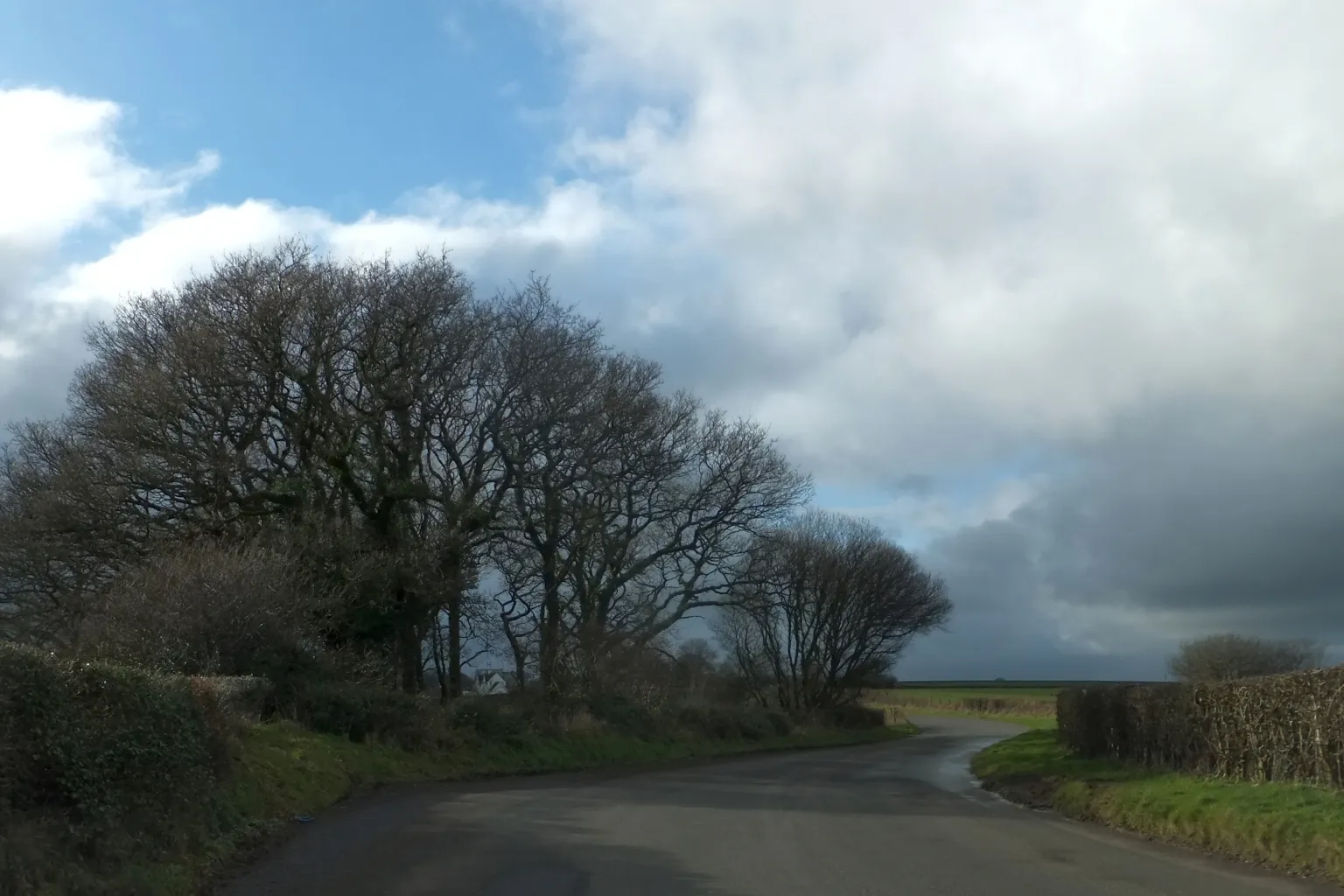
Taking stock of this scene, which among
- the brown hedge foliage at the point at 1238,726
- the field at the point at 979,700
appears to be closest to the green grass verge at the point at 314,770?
the brown hedge foliage at the point at 1238,726

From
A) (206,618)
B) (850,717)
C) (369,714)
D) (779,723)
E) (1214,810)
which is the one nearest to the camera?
(1214,810)

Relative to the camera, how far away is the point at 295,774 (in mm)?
18953

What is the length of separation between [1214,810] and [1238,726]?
9.26 ft

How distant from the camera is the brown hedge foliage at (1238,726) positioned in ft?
50.2

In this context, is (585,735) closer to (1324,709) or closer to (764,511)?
(764,511)

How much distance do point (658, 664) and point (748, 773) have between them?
1348 cm

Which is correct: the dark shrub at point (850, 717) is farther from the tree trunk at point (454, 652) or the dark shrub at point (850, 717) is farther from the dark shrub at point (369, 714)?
the dark shrub at point (369, 714)

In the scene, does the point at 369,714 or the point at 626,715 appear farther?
the point at 626,715

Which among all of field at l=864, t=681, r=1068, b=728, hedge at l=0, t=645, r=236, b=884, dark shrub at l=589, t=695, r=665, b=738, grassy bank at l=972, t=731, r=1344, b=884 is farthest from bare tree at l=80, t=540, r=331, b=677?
field at l=864, t=681, r=1068, b=728

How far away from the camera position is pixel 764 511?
45344 millimetres

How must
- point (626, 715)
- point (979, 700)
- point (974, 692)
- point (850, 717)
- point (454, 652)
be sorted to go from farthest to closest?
point (974, 692) → point (979, 700) → point (850, 717) → point (626, 715) → point (454, 652)

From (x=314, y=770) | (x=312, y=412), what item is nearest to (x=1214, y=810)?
(x=314, y=770)

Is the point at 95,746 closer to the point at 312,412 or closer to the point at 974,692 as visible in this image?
the point at 312,412

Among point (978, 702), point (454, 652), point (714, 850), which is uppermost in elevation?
point (454, 652)
